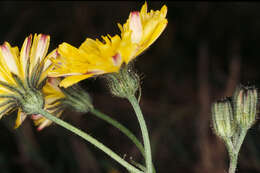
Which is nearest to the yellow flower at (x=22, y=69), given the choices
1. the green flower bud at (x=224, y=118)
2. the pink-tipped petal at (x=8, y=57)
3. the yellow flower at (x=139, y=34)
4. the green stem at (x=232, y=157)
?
the pink-tipped petal at (x=8, y=57)

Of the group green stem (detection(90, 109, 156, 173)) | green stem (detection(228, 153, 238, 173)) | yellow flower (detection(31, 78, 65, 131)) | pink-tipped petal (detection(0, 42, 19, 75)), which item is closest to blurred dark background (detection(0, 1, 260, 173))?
yellow flower (detection(31, 78, 65, 131))

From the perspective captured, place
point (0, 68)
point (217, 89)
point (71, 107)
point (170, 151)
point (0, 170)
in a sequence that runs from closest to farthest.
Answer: point (0, 68) < point (71, 107) < point (0, 170) < point (170, 151) < point (217, 89)

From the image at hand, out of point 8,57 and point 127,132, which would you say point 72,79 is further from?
point 127,132

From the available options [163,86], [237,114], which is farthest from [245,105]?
[163,86]

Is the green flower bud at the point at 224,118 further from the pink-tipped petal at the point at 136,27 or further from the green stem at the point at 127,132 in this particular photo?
the pink-tipped petal at the point at 136,27

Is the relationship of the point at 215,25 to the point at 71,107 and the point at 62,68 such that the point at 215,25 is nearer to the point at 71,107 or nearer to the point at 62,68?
the point at 71,107

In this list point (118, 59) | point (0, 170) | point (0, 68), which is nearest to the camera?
point (118, 59)

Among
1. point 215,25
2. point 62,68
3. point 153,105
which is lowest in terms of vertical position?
point 153,105

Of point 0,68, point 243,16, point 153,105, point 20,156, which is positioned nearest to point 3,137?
point 20,156

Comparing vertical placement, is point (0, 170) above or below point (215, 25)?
below
